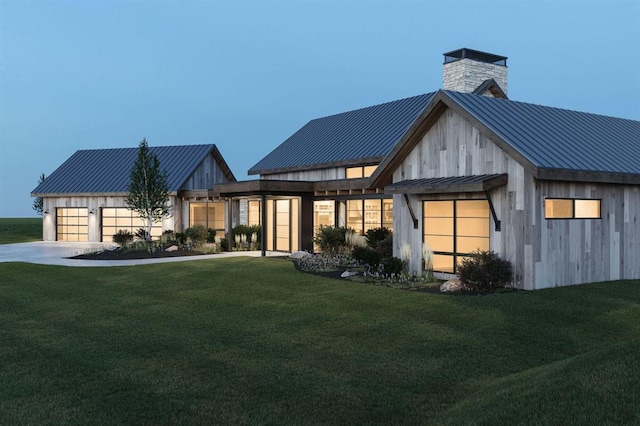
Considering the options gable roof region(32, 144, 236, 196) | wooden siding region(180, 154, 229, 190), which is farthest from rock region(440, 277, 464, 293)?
wooden siding region(180, 154, 229, 190)

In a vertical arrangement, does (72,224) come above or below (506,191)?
below

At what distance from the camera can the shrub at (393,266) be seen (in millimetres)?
17078

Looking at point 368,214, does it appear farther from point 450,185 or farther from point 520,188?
point 520,188

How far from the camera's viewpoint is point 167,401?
6738 millimetres

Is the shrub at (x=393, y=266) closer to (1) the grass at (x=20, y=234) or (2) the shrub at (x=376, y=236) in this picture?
(2) the shrub at (x=376, y=236)

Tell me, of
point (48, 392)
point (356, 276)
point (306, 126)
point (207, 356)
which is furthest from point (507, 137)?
point (306, 126)

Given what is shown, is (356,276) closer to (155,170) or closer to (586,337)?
(586,337)

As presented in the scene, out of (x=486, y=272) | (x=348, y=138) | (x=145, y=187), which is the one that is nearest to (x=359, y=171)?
(x=348, y=138)

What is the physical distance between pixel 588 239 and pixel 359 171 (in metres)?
13.2

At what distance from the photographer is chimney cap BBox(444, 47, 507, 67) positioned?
2802 centimetres

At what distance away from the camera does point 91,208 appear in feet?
118

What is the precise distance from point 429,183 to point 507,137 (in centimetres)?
246

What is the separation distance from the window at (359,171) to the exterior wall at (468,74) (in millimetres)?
6012

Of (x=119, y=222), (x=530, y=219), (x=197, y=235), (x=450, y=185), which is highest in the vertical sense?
(x=450, y=185)
